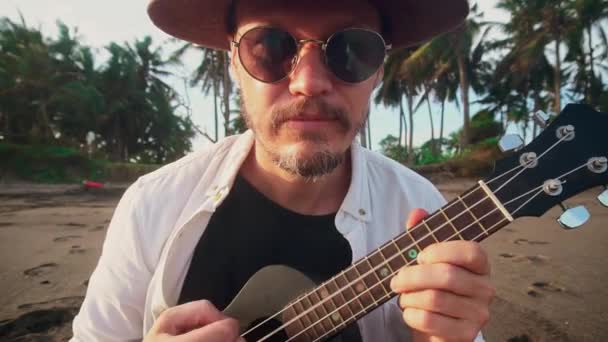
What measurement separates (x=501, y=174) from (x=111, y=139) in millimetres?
33501

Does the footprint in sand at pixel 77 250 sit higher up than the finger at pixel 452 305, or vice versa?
the finger at pixel 452 305

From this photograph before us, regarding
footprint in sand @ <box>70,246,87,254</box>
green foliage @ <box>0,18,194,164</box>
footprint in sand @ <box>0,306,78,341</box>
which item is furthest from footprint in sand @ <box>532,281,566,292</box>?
green foliage @ <box>0,18,194,164</box>

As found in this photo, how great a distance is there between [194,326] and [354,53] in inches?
48.1

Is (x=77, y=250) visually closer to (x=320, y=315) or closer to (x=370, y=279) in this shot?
(x=320, y=315)

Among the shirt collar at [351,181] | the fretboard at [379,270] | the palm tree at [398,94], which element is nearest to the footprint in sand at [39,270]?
the shirt collar at [351,181]

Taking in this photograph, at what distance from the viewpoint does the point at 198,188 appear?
5.94 feet

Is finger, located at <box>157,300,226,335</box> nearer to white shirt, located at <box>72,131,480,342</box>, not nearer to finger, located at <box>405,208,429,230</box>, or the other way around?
white shirt, located at <box>72,131,480,342</box>

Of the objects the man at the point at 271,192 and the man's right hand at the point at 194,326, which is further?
the man at the point at 271,192

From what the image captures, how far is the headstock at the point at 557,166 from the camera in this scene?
1.04m

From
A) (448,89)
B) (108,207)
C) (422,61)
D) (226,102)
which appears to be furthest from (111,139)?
(448,89)

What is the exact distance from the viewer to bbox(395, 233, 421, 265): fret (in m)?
1.10

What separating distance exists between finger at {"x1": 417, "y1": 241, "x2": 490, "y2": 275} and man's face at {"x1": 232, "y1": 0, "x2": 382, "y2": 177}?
0.62m

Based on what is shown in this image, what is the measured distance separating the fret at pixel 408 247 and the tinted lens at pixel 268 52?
2.69ft

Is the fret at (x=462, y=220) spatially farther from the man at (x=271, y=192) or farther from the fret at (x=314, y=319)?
the fret at (x=314, y=319)
